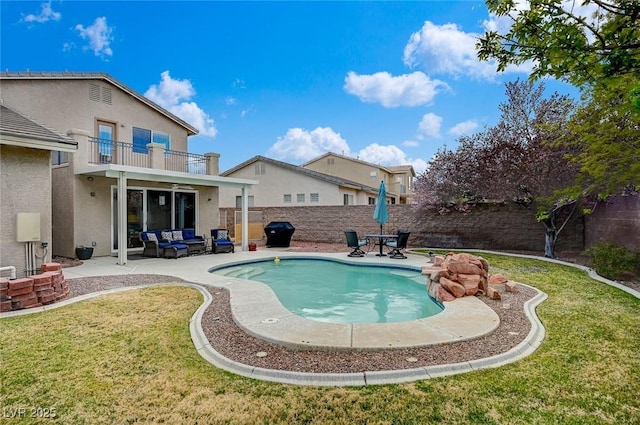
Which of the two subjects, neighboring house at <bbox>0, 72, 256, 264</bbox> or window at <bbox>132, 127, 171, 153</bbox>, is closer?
neighboring house at <bbox>0, 72, 256, 264</bbox>

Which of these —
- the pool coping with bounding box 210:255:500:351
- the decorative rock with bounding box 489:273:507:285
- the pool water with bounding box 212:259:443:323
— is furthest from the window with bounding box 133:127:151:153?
the decorative rock with bounding box 489:273:507:285

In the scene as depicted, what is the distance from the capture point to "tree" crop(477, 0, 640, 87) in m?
3.33

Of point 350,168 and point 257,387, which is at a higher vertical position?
point 350,168

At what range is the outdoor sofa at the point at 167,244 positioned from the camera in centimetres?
1402

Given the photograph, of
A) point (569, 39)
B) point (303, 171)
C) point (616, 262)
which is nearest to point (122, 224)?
point (569, 39)

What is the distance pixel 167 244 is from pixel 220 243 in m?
2.22

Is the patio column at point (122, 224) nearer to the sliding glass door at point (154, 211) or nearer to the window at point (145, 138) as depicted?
the sliding glass door at point (154, 211)

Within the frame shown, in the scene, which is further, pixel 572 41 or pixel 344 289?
pixel 344 289

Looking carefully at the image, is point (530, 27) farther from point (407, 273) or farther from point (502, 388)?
point (407, 273)

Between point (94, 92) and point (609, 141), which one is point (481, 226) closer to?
point (609, 141)

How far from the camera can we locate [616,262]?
9.80 metres

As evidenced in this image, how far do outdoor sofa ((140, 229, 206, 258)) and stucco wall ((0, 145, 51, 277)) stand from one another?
393cm

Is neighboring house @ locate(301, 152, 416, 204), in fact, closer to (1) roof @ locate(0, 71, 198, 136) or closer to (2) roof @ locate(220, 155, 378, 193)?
(2) roof @ locate(220, 155, 378, 193)

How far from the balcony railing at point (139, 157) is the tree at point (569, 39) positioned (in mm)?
14920
